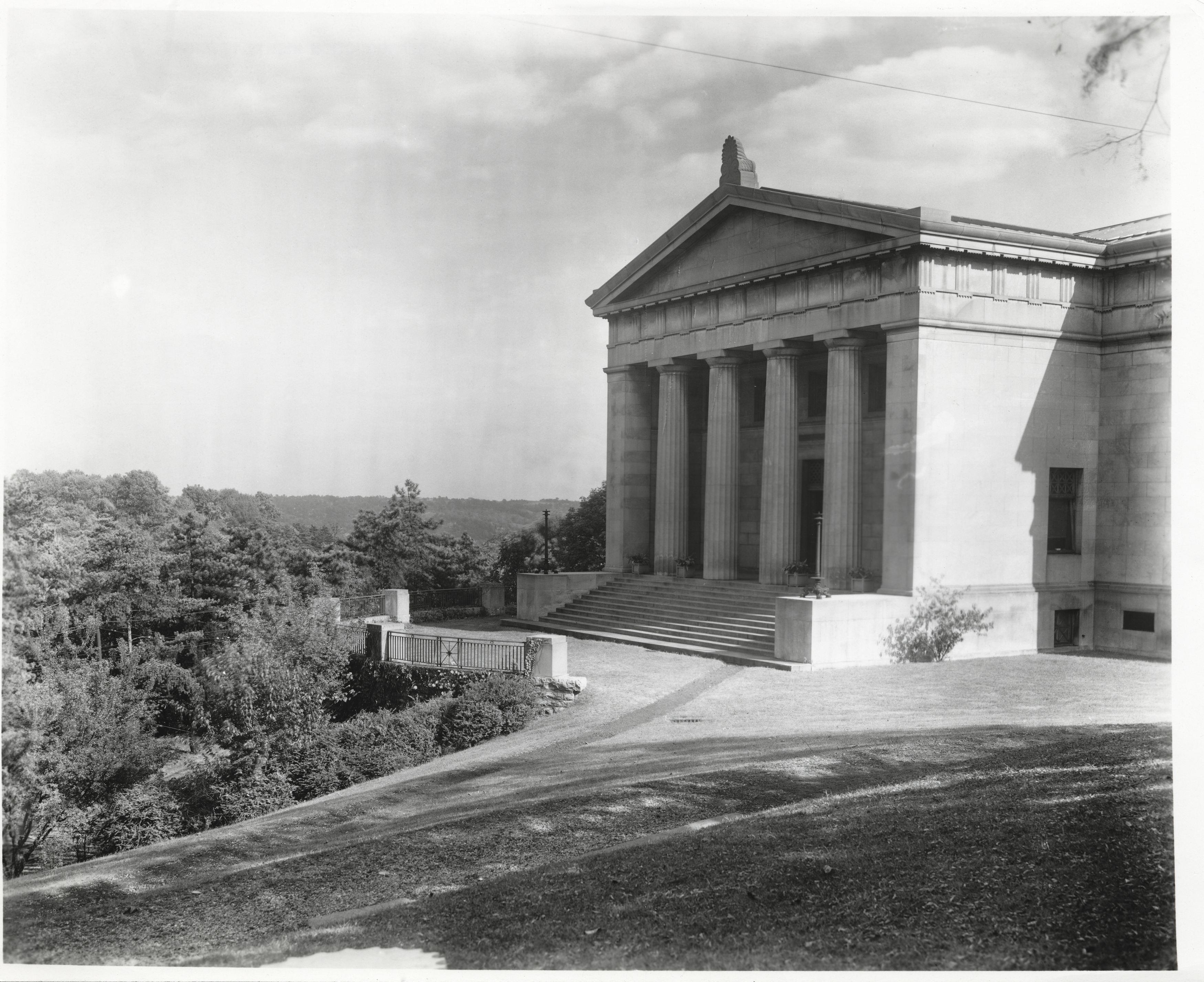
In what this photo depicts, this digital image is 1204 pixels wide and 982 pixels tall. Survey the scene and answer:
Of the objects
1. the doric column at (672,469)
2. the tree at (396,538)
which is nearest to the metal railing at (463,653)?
the doric column at (672,469)

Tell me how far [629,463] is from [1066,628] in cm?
1468

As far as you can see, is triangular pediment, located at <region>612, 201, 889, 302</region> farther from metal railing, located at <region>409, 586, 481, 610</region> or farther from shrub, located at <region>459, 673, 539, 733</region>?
shrub, located at <region>459, 673, 539, 733</region>

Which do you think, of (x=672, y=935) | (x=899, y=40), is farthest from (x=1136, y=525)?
(x=672, y=935)

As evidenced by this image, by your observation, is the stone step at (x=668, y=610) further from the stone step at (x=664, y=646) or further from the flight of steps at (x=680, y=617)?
the stone step at (x=664, y=646)

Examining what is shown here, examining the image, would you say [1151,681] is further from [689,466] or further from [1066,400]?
[689,466]

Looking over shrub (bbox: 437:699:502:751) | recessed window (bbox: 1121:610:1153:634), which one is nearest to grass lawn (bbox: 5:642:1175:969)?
shrub (bbox: 437:699:502:751)

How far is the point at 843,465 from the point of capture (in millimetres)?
25531

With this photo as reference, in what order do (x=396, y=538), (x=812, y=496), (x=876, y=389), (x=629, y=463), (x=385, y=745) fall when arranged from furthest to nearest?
(x=396, y=538)
(x=629, y=463)
(x=812, y=496)
(x=876, y=389)
(x=385, y=745)

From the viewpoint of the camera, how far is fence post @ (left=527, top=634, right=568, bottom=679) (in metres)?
20.8

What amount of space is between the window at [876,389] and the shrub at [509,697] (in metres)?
12.1

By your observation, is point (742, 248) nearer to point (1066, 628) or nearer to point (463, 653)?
point (1066, 628)

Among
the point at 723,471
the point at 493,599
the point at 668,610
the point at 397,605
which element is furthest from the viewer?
the point at 493,599

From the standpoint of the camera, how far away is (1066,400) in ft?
77.4

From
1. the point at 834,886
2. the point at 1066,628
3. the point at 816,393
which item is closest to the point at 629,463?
the point at 816,393
